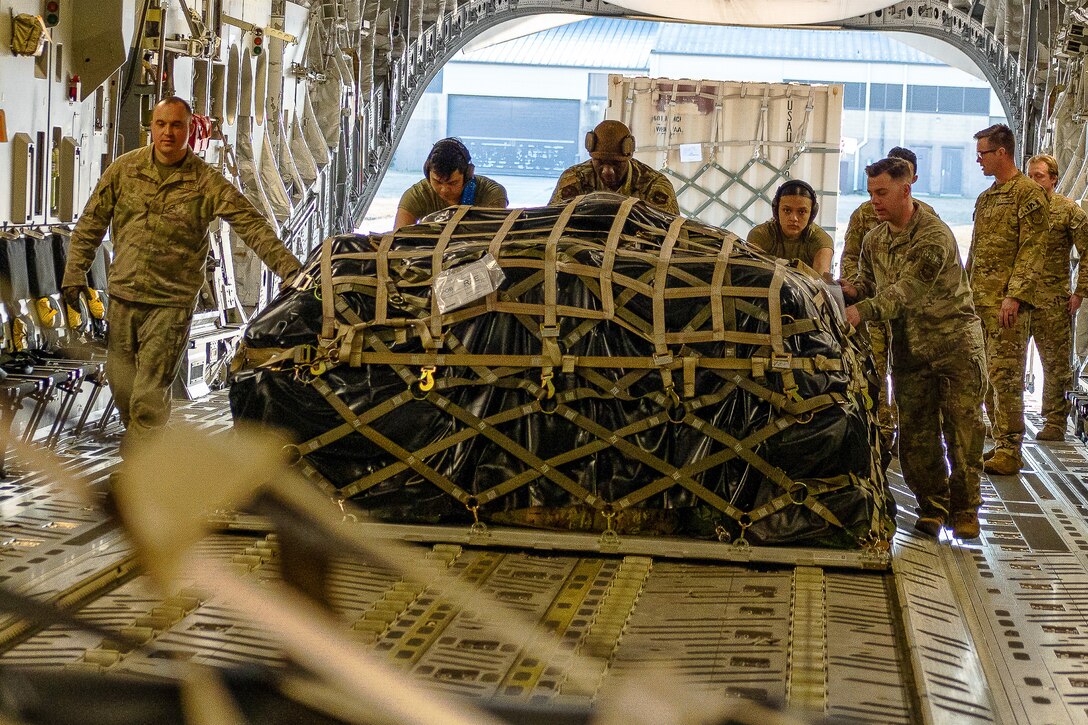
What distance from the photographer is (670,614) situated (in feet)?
15.6

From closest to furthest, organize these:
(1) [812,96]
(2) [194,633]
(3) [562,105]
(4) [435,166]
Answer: (2) [194,633] → (4) [435,166] → (1) [812,96] → (3) [562,105]

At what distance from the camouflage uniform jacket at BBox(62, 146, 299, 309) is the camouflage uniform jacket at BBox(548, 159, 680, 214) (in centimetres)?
195

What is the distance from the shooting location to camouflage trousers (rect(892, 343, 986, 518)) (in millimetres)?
6070

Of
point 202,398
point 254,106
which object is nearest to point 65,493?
point 202,398

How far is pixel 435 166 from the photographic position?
7.33 metres

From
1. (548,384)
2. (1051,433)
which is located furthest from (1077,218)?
(548,384)

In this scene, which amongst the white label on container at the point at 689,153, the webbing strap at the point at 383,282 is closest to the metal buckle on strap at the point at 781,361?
the webbing strap at the point at 383,282

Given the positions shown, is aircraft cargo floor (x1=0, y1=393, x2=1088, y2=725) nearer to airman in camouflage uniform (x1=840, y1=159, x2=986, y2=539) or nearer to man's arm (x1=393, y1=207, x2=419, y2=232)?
airman in camouflage uniform (x1=840, y1=159, x2=986, y2=539)

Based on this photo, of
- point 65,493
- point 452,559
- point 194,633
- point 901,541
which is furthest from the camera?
point 65,493

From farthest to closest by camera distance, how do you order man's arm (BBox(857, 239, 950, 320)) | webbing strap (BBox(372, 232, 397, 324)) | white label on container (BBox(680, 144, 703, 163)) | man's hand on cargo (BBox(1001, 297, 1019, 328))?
white label on container (BBox(680, 144, 703, 163)), man's hand on cargo (BBox(1001, 297, 1019, 328)), man's arm (BBox(857, 239, 950, 320)), webbing strap (BBox(372, 232, 397, 324))

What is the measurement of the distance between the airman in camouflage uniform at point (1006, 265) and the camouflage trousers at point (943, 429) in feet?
6.22

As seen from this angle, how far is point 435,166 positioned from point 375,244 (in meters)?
1.31

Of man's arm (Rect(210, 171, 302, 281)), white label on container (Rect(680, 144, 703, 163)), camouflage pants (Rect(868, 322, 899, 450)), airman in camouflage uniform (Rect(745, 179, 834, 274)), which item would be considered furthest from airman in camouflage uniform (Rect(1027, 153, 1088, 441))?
man's arm (Rect(210, 171, 302, 281))

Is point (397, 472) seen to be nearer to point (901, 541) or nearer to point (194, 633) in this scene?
point (194, 633)
